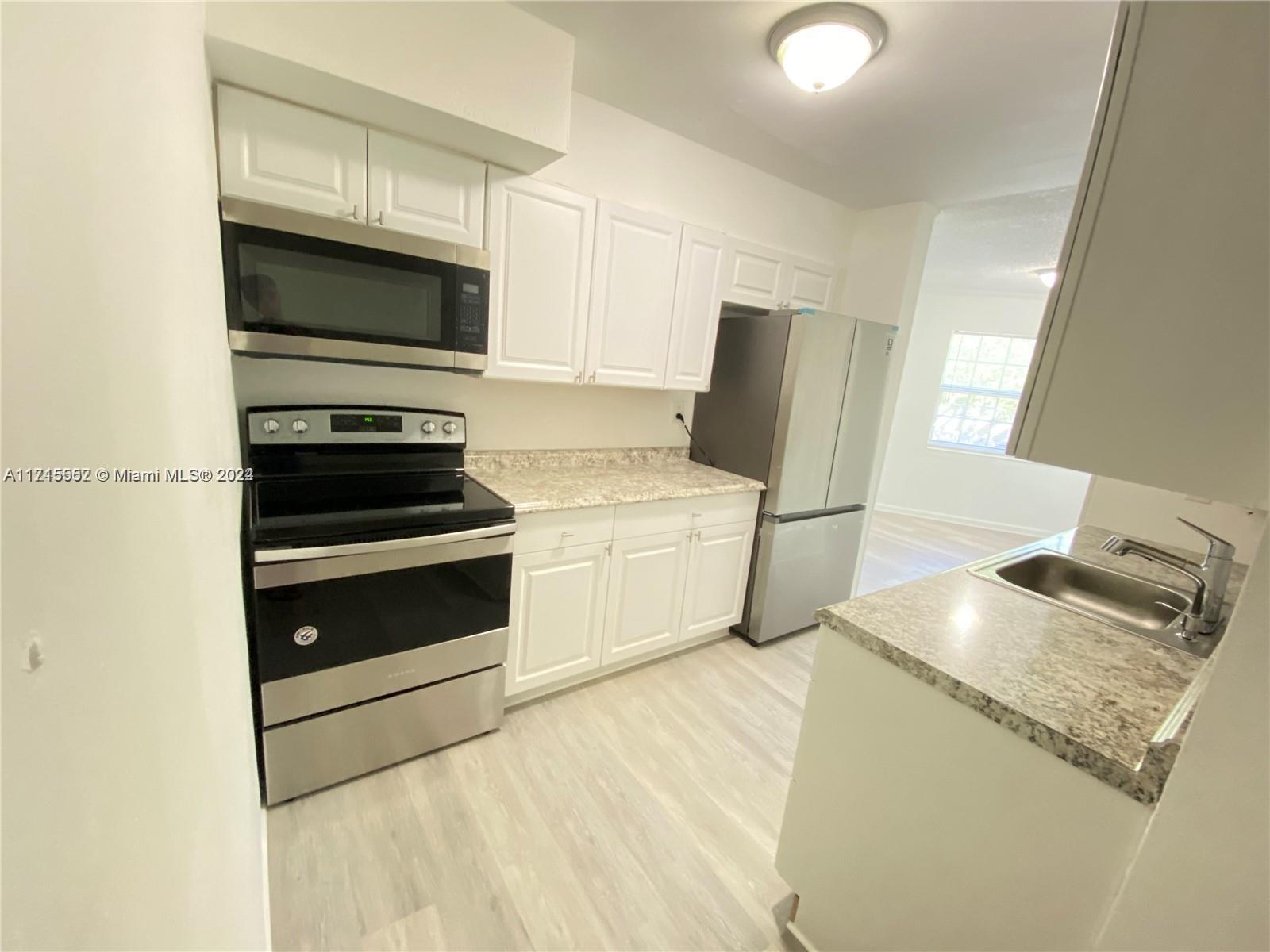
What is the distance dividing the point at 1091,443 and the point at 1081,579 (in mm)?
1403

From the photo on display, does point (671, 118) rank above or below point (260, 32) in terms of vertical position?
above

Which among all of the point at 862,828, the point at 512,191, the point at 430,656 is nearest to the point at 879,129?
the point at 512,191

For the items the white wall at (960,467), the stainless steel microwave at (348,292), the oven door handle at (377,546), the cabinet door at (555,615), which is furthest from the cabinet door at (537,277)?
the white wall at (960,467)

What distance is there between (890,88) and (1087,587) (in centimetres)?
187

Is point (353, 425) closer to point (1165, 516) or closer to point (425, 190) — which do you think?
point (425, 190)

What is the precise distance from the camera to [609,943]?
4.18 ft

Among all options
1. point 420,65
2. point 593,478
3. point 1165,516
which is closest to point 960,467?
point 1165,516

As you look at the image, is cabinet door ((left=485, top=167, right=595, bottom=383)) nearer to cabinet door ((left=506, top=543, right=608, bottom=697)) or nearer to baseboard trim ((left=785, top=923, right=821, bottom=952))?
cabinet door ((left=506, top=543, right=608, bottom=697))

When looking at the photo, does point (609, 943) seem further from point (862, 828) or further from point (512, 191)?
point (512, 191)

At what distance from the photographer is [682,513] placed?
2.30 m

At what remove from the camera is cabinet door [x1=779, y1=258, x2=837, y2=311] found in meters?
2.79

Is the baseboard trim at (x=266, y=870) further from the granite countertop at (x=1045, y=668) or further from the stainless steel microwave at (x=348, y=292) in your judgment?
the granite countertop at (x=1045, y=668)

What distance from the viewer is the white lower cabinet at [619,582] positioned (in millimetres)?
1956

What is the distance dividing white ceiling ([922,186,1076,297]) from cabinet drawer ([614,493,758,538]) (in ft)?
5.99
